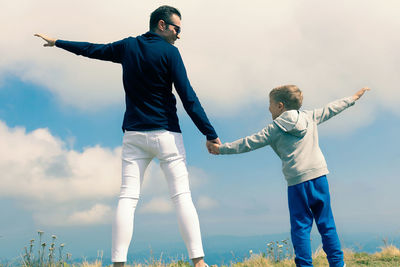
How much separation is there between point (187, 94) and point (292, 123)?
3.98 ft

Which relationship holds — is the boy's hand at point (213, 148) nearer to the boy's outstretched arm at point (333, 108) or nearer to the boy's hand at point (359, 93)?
the boy's outstretched arm at point (333, 108)

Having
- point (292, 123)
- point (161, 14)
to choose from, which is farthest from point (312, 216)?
point (161, 14)

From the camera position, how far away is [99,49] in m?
4.75

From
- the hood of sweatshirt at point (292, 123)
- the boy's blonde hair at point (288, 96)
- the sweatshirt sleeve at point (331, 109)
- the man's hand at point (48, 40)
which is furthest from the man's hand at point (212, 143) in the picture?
the man's hand at point (48, 40)

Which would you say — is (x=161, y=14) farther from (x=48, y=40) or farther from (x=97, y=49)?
(x=48, y=40)

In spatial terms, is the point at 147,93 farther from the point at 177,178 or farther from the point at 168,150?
the point at 177,178

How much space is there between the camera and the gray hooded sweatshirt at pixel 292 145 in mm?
4535

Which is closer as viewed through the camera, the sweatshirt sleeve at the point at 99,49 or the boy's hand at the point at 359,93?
the sweatshirt sleeve at the point at 99,49

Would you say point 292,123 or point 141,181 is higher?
point 292,123

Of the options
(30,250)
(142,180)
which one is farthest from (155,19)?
(30,250)

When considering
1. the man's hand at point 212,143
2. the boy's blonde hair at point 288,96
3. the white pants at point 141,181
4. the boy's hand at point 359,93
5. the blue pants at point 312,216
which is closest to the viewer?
the white pants at point 141,181

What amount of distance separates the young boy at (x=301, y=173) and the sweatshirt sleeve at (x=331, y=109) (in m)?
0.23

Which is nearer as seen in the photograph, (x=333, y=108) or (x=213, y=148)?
(x=213, y=148)

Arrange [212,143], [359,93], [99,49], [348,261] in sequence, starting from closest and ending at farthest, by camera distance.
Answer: [212,143] → [99,49] → [359,93] → [348,261]
